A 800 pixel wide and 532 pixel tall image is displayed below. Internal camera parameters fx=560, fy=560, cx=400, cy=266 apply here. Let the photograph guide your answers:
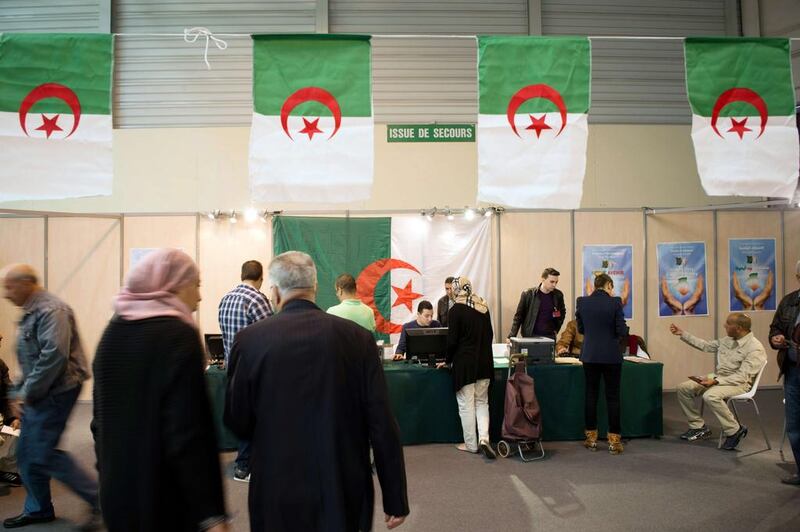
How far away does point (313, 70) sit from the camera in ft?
11.3

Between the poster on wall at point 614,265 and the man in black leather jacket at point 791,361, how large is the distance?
3464 mm

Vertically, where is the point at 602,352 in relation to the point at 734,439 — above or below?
above

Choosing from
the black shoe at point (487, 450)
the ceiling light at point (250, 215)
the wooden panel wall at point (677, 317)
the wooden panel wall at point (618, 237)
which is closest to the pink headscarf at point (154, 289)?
the black shoe at point (487, 450)

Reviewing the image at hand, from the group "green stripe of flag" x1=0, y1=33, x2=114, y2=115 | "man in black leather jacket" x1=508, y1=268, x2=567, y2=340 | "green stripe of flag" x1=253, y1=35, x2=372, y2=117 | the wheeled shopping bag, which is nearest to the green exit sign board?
"man in black leather jacket" x1=508, y1=268, x2=567, y2=340

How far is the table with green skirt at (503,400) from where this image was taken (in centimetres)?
506

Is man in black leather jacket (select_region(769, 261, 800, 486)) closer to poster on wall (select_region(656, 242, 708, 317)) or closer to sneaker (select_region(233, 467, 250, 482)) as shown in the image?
poster on wall (select_region(656, 242, 708, 317))

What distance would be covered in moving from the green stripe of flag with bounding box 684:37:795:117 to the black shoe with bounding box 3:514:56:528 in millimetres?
4808

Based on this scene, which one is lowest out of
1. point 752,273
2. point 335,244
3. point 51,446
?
point 51,446

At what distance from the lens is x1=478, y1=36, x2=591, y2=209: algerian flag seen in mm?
3455

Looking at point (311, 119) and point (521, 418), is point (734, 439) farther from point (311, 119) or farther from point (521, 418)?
point (311, 119)

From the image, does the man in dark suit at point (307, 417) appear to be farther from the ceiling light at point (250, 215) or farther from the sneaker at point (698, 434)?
the ceiling light at point (250, 215)

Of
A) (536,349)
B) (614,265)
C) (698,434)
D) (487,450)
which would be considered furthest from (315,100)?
(614,265)

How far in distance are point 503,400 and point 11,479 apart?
397cm

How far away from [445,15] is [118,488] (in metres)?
7.74
